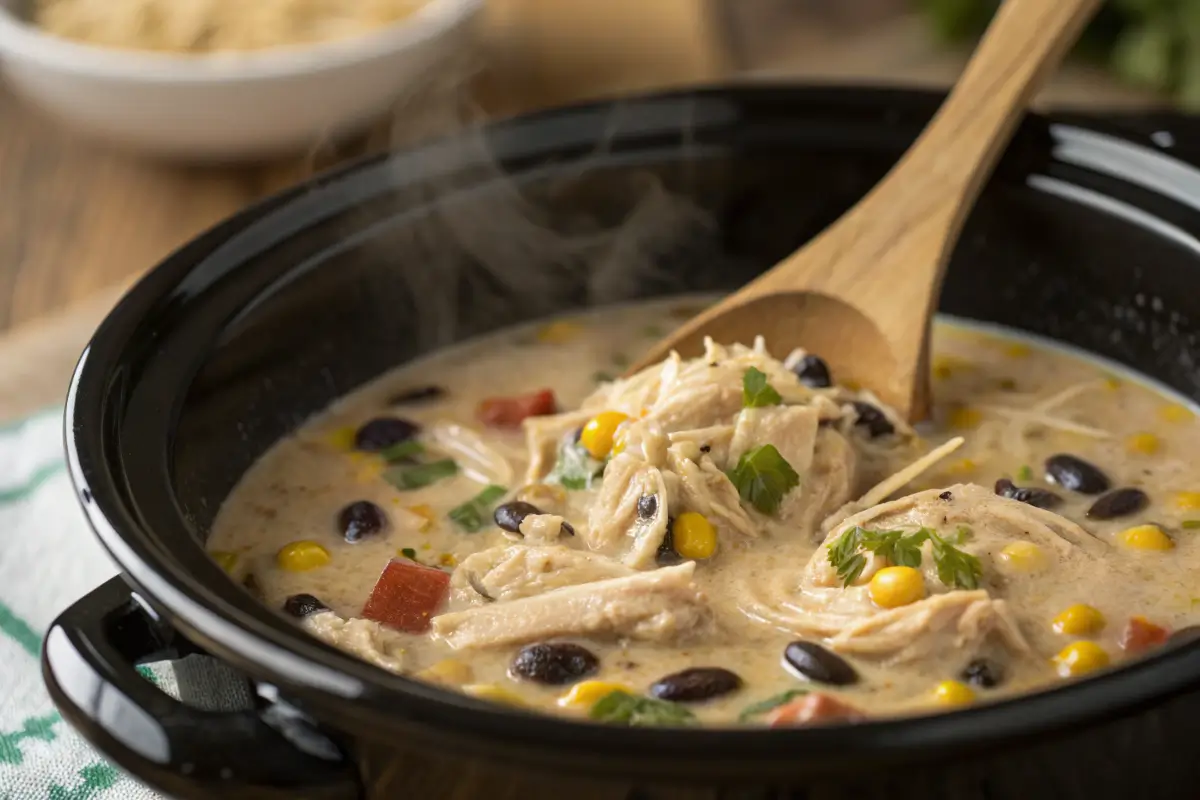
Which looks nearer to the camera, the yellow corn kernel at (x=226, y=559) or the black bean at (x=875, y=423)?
the yellow corn kernel at (x=226, y=559)

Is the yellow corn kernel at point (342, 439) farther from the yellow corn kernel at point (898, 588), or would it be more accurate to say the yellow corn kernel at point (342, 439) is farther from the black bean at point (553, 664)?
the yellow corn kernel at point (898, 588)

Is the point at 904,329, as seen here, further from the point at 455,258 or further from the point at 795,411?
the point at 455,258

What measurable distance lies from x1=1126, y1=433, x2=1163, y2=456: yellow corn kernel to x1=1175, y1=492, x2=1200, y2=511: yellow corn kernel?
10.2 inches

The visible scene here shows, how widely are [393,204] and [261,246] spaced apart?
0.55 m

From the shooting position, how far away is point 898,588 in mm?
3543

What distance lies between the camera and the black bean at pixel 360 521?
423 centimetres

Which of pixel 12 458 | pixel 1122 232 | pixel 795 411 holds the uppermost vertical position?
pixel 1122 232

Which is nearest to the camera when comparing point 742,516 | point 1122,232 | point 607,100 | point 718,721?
point 718,721

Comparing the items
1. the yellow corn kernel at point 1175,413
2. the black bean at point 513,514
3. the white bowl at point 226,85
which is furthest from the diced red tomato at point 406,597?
the white bowl at point 226,85

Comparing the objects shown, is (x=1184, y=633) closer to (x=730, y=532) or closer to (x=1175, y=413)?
(x=730, y=532)

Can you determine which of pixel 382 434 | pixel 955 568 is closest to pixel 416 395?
pixel 382 434

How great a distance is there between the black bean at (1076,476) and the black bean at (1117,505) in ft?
0.23

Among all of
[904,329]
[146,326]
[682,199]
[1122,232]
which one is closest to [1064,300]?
[1122,232]

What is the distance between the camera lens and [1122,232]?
15.9 ft
